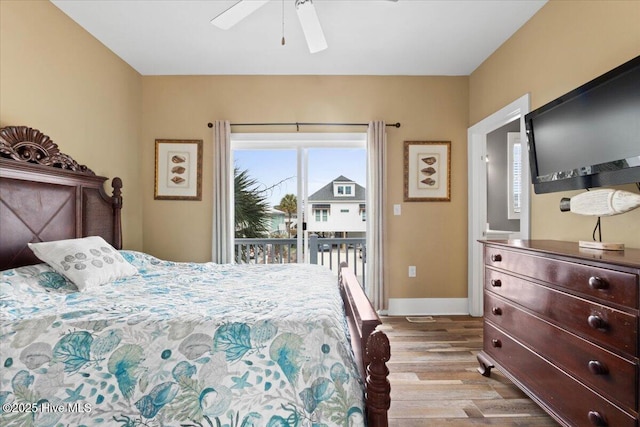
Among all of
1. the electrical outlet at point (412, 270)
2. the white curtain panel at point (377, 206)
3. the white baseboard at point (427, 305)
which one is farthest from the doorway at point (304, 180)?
the white baseboard at point (427, 305)

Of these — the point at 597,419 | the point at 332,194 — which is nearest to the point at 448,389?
the point at 597,419

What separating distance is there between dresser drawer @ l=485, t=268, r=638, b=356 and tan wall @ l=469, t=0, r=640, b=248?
58 centimetres

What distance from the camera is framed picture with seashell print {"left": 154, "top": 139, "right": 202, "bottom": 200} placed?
372cm

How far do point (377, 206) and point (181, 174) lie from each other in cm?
228

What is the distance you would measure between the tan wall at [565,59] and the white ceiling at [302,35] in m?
0.21

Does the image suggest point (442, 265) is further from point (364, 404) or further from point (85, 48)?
point (85, 48)

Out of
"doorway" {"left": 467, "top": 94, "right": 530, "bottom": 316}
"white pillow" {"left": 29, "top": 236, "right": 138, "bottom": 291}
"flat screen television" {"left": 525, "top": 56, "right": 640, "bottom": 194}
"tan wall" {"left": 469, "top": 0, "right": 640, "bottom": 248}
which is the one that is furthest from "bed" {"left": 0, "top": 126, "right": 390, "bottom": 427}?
"doorway" {"left": 467, "top": 94, "right": 530, "bottom": 316}

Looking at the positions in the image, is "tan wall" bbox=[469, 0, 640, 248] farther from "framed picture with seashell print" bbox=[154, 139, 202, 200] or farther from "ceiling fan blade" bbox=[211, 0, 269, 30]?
"framed picture with seashell print" bbox=[154, 139, 202, 200]

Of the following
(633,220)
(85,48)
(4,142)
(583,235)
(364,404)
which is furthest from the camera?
(85,48)

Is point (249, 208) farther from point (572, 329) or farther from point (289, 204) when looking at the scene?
point (572, 329)

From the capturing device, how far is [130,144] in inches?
138

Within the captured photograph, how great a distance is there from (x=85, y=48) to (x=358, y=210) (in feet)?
10.2

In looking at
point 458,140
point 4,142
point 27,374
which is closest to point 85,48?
point 4,142

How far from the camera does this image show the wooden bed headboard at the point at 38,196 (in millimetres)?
1962
